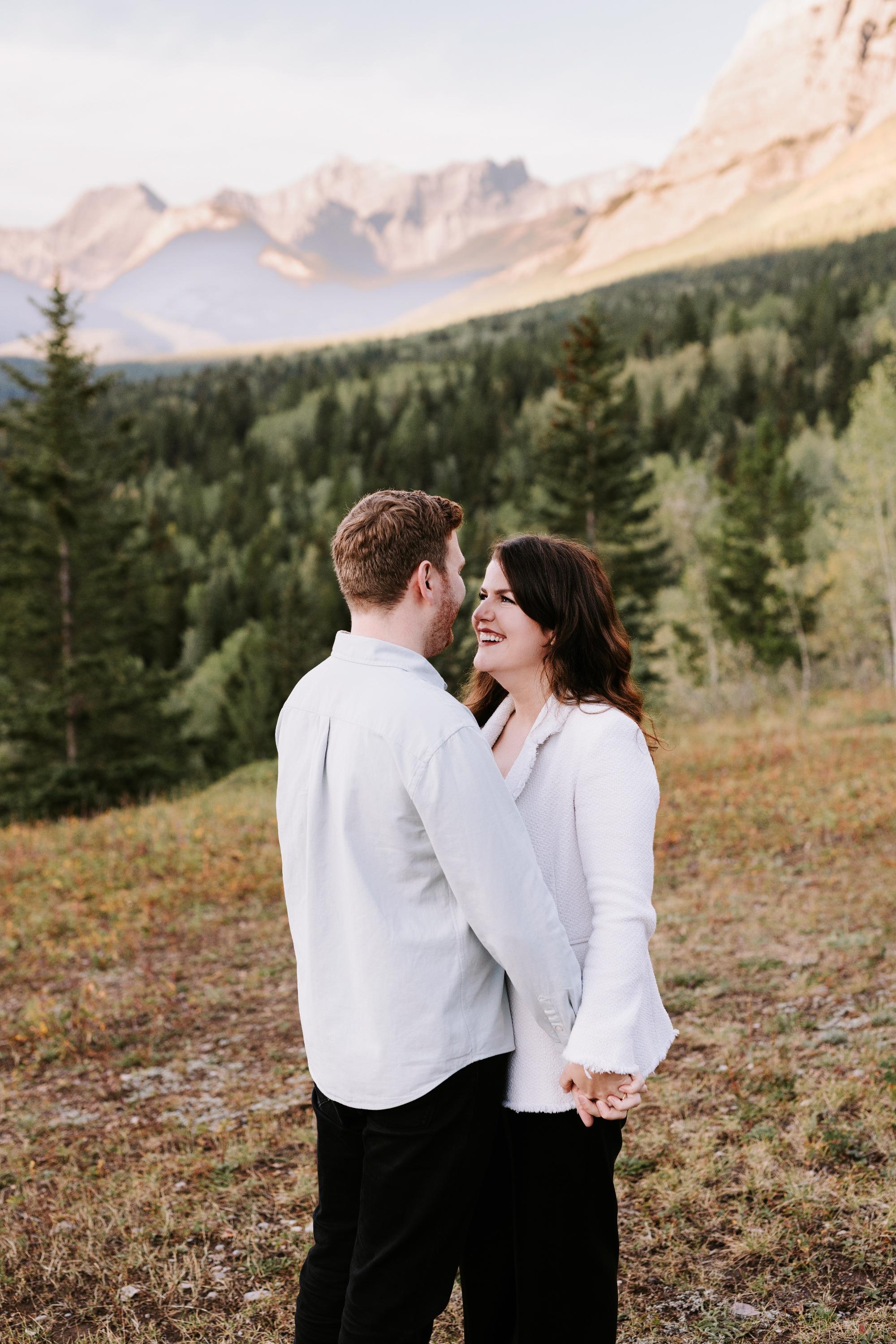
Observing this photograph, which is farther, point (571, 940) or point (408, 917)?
point (571, 940)

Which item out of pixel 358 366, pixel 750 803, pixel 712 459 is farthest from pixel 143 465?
pixel 358 366

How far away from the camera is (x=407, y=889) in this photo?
2070 mm

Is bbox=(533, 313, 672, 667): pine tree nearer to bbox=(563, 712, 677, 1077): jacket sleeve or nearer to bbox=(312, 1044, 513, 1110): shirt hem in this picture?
bbox=(563, 712, 677, 1077): jacket sleeve

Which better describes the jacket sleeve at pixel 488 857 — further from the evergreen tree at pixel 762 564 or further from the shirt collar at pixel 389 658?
the evergreen tree at pixel 762 564

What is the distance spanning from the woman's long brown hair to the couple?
13 millimetres

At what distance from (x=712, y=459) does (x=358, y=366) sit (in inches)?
2699

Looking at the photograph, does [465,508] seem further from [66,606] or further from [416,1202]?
[416,1202]

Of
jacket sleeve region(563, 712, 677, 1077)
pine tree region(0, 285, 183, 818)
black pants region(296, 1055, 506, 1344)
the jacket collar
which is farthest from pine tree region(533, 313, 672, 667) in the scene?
black pants region(296, 1055, 506, 1344)

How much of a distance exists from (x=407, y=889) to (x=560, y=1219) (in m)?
0.92

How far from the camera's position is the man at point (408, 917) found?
1958 mm

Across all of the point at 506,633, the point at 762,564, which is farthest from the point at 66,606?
the point at 762,564

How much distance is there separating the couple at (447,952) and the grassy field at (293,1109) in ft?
1.58

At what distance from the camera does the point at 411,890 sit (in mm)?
2072

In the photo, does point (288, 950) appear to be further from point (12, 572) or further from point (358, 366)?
point (358, 366)
